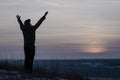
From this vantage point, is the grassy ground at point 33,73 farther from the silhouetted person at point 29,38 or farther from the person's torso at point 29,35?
the person's torso at point 29,35

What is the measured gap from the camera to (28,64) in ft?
75.2

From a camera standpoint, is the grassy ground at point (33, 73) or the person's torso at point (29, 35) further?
the person's torso at point (29, 35)

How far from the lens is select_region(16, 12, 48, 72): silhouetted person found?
73.9 ft

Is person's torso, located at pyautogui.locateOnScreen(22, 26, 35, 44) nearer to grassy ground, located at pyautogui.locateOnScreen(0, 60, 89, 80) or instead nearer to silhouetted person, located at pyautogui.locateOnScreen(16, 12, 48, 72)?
silhouetted person, located at pyautogui.locateOnScreen(16, 12, 48, 72)

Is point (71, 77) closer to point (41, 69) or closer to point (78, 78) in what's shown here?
point (78, 78)

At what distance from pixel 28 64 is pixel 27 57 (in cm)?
31

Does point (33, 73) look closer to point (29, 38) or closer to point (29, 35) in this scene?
point (29, 38)

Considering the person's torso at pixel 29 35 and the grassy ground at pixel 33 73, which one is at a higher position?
the person's torso at pixel 29 35

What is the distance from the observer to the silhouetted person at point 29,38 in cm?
2252

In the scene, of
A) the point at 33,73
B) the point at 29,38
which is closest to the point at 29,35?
the point at 29,38

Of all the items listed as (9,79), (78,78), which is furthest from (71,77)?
(9,79)

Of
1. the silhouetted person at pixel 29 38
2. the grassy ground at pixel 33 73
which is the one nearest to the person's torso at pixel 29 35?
the silhouetted person at pixel 29 38

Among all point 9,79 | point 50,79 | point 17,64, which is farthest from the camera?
point 17,64

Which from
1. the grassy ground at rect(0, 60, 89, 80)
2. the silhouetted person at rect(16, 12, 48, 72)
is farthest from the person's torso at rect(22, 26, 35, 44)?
the grassy ground at rect(0, 60, 89, 80)
